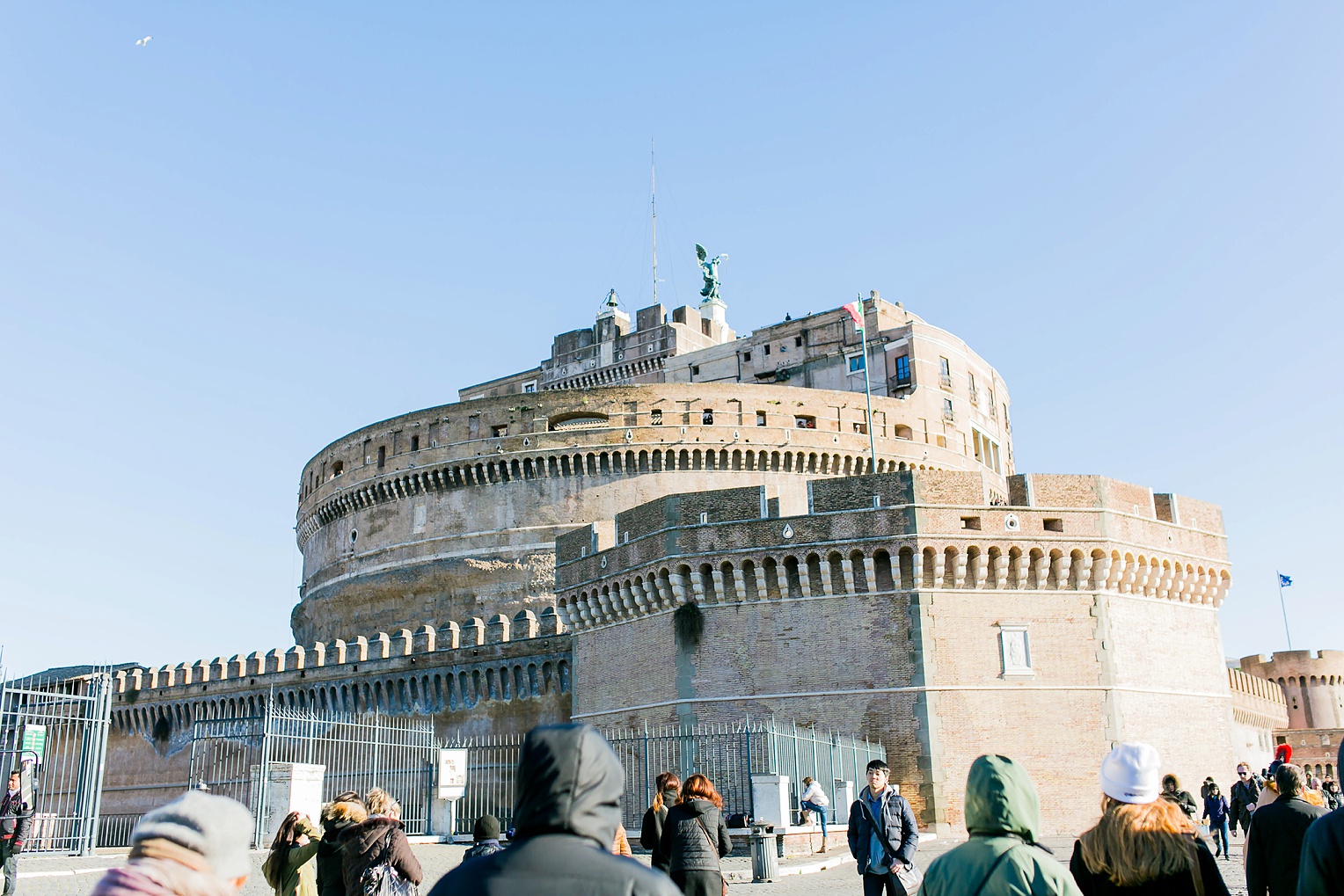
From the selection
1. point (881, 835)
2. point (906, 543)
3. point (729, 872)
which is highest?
point (906, 543)

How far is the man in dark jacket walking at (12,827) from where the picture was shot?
11734 millimetres

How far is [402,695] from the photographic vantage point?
33156mm

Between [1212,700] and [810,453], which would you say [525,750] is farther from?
[810,453]

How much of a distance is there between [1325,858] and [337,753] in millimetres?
31518

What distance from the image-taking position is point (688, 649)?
2194cm

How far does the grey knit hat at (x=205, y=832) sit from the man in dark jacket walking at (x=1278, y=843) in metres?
4.52

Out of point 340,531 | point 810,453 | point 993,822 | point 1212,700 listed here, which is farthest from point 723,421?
point 993,822

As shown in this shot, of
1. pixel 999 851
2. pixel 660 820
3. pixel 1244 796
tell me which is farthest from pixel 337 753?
pixel 999 851

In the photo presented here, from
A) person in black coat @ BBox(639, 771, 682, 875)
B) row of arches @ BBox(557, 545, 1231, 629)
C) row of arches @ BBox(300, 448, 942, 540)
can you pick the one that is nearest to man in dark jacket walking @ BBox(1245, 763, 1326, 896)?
person in black coat @ BBox(639, 771, 682, 875)

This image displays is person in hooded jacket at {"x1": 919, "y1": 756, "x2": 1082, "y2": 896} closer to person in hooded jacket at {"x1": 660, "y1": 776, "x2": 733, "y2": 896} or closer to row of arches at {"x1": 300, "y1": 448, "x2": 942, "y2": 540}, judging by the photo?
person in hooded jacket at {"x1": 660, "y1": 776, "x2": 733, "y2": 896}

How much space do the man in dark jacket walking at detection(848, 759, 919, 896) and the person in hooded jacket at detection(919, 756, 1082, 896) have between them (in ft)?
14.6

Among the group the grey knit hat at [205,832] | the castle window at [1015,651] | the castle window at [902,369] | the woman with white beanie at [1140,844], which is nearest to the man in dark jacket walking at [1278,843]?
the woman with white beanie at [1140,844]

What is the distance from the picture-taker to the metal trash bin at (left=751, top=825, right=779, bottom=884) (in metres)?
14.4

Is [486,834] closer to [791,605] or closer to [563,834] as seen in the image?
[563,834]
